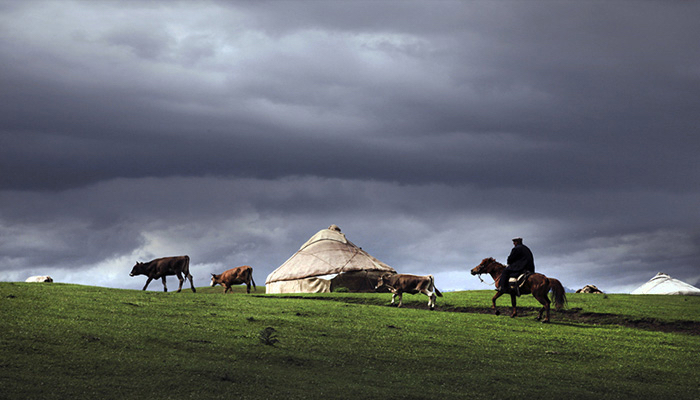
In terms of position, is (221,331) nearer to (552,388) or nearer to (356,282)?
(552,388)

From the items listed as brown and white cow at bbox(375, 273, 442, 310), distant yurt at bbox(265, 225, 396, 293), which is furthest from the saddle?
distant yurt at bbox(265, 225, 396, 293)

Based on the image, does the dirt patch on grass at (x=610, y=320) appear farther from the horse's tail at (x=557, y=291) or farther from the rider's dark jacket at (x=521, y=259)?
the rider's dark jacket at (x=521, y=259)

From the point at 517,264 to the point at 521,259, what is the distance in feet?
0.98

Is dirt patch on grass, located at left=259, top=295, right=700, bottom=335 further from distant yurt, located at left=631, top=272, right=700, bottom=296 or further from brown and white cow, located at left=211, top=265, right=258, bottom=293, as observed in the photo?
distant yurt, located at left=631, top=272, right=700, bottom=296

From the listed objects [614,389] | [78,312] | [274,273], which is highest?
[274,273]

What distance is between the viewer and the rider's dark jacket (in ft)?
87.6

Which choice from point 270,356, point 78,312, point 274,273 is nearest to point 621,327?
point 270,356

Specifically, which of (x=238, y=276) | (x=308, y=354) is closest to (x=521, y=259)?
(x=308, y=354)

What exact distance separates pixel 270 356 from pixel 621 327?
17750mm

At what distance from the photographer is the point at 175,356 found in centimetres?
1441

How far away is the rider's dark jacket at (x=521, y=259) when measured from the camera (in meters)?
26.7

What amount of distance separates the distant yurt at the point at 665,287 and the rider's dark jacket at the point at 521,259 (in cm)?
3775

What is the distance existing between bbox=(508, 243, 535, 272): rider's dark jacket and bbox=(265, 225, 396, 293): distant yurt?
81.8ft

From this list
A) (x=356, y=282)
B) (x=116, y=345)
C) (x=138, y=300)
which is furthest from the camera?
(x=356, y=282)
